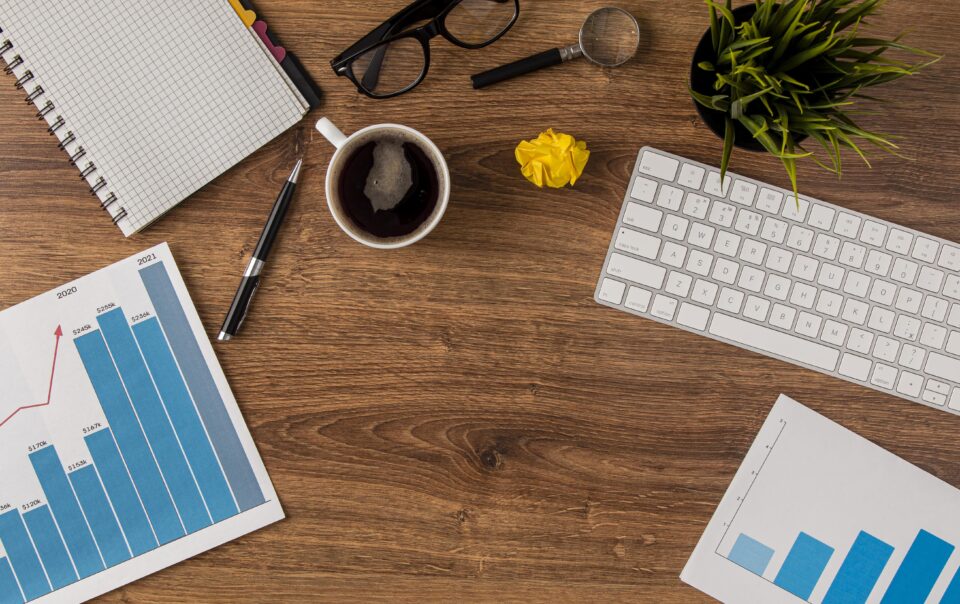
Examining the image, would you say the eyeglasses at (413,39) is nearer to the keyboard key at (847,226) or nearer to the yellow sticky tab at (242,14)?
the yellow sticky tab at (242,14)

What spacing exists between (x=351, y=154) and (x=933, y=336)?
802 mm

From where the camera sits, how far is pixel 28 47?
830mm

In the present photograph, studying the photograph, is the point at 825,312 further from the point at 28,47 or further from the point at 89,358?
the point at 28,47

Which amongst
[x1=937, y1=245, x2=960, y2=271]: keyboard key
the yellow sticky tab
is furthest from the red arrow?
[x1=937, y1=245, x2=960, y2=271]: keyboard key

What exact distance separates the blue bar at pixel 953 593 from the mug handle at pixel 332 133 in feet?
3.28

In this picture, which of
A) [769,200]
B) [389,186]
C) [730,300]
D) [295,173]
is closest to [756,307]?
[730,300]

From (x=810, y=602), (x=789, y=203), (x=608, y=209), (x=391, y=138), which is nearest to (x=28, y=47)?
(x=391, y=138)

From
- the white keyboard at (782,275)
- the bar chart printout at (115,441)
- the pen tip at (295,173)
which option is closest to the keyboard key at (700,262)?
the white keyboard at (782,275)

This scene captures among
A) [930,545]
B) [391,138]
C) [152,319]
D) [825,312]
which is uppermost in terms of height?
[391,138]

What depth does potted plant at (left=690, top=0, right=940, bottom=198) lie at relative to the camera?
0.67 metres

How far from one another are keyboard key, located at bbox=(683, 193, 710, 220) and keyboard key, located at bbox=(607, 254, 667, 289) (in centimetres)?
8

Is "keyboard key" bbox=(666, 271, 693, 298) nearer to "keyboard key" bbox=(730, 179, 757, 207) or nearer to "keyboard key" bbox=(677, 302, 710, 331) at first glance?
"keyboard key" bbox=(677, 302, 710, 331)

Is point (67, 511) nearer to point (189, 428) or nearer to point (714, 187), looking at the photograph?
point (189, 428)

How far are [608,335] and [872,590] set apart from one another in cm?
50
